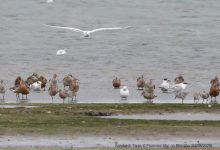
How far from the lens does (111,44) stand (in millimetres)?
43906

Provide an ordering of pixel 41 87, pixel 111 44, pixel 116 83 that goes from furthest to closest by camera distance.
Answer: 1. pixel 111 44
2. pixel 116 83
3. pixel 41 87

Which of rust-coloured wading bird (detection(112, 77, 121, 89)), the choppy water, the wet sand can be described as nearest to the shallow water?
the wet sand

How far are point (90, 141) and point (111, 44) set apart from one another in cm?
3096

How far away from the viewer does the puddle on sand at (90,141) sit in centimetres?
1284

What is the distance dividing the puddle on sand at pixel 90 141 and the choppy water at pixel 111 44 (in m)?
8.50

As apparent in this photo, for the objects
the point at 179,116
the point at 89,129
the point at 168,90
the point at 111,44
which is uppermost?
the point at 111,44

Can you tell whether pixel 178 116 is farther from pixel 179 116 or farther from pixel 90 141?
pixel 90 141

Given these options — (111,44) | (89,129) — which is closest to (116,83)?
(89,129)

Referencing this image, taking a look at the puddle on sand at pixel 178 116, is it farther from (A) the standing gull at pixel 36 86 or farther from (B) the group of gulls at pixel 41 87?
(A) the standing gull at pixel 36 86

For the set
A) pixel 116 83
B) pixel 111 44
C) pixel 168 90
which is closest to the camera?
pixel 168 90

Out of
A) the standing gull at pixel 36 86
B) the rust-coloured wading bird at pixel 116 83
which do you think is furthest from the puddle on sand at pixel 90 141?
the rust-coloured wading bird at pixel 116 83

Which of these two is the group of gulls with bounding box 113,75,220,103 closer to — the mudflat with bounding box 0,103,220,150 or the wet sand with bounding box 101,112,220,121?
the mudflat with bounding box 0,103,220,150

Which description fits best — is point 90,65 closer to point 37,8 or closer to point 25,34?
point 25,34

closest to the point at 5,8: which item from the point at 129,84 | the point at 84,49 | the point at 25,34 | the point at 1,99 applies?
the point at 25,34
